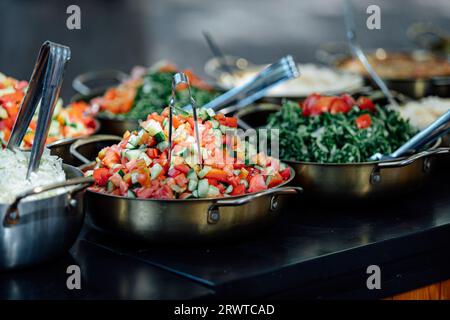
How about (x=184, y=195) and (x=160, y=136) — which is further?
(x=160, y=136)

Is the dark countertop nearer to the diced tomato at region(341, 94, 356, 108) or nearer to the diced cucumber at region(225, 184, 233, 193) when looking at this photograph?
the diced cucumber at region(225, 184, 233, 193)

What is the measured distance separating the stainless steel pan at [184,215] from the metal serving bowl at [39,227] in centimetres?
14

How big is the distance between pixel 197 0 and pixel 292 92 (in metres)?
3.34

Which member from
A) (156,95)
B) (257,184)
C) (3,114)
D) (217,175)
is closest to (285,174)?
(257,184)

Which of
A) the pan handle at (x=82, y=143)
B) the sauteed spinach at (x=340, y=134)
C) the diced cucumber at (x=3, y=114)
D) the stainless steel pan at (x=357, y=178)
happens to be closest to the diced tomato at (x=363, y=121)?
the sauteed spinach at (x=340, y=134)

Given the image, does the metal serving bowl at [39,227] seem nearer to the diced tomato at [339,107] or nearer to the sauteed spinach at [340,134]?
the sauteed spinach at [340,134]

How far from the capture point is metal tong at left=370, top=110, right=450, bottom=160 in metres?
2.54

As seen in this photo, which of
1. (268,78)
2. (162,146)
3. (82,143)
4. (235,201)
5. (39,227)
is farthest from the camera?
(268,78)

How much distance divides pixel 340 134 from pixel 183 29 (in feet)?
14.9

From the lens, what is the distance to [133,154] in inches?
89.0

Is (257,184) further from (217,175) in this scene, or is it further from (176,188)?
(176,188)

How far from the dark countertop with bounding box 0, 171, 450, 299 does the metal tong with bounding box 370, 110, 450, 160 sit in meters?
0.19
